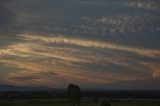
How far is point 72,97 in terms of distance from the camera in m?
114

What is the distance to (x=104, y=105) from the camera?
3711 inches

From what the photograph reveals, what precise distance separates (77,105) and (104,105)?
19.0m

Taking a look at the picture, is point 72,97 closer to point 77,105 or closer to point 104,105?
point 77,105

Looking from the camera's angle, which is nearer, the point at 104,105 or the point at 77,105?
the point at 104,105

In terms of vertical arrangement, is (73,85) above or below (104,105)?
above

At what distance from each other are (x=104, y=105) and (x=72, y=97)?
21509mm

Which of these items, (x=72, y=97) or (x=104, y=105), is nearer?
(x=104, y=105)

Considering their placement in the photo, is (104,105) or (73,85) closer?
(104,105)

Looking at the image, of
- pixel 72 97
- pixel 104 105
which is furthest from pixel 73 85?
pixel 104 105

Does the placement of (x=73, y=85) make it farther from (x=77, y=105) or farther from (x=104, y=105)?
(x=104, y=105)

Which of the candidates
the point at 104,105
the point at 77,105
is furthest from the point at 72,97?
the point at 104,105

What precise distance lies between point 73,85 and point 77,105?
22.5 ft

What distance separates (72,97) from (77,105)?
3333 millimetres
